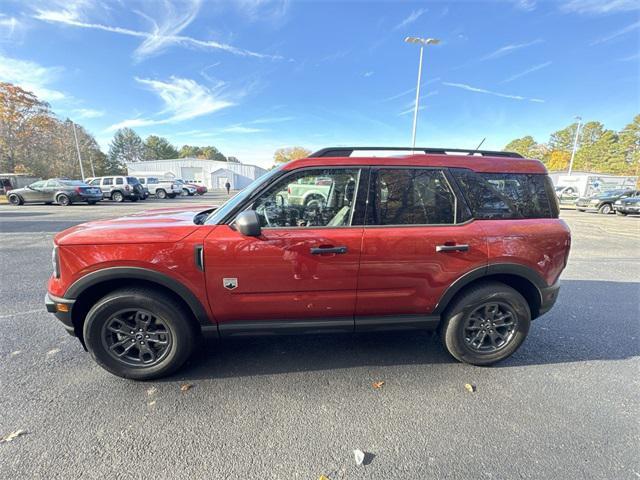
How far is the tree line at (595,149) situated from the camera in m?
50.4

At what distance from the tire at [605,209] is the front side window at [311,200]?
24.5m

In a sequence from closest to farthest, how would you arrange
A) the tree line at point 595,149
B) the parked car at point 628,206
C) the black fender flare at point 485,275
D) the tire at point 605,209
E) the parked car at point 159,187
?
1. the black fender flare at point 485,275
2. the parked car at point 628,206
3. the tire at point 605,209
4. the parked car at point 159,187
5. the tree line at point 595,149

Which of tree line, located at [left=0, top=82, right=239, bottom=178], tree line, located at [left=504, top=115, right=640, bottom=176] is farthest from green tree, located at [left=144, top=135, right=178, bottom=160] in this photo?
tree line, located at [left=504, top=115, right=640, bottom=176]

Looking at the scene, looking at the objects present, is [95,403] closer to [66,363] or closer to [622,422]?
[66,363]

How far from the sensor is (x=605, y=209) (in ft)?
62.3

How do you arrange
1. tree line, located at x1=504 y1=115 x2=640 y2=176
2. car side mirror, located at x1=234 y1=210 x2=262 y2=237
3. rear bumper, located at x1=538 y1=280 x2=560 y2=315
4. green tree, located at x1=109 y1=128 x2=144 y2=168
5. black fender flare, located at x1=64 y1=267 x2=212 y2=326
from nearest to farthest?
car side mirror, located at x1=234 y1=210 x2=262 y2=237 → black fender flare, located at x1=64 y1=267 x2=212 y2=326 → rear bumper, located at x1=538 y1=280 x2=560 y2=315 → tree line, located at x1=504 y1=115 x2=640 y2=176 → green tree, located at x1=109 y1=128 x2=144 y2=168

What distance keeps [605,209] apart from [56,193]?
109ft

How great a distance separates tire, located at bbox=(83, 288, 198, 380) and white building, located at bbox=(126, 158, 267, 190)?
52.8m

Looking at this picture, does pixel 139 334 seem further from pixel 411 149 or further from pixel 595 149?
pixel 595 149

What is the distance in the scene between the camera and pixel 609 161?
54125mm

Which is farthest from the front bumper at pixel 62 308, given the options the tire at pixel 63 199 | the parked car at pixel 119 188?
the parked car at pixel 119 188

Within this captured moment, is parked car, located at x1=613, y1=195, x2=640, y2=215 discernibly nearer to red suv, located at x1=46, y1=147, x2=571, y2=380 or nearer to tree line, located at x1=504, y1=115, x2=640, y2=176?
red suv, located at x1=46, y1=147, x2=571, y2=380

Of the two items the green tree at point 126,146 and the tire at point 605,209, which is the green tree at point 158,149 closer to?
the green tree at point 126,146

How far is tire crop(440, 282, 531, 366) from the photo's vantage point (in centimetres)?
263
